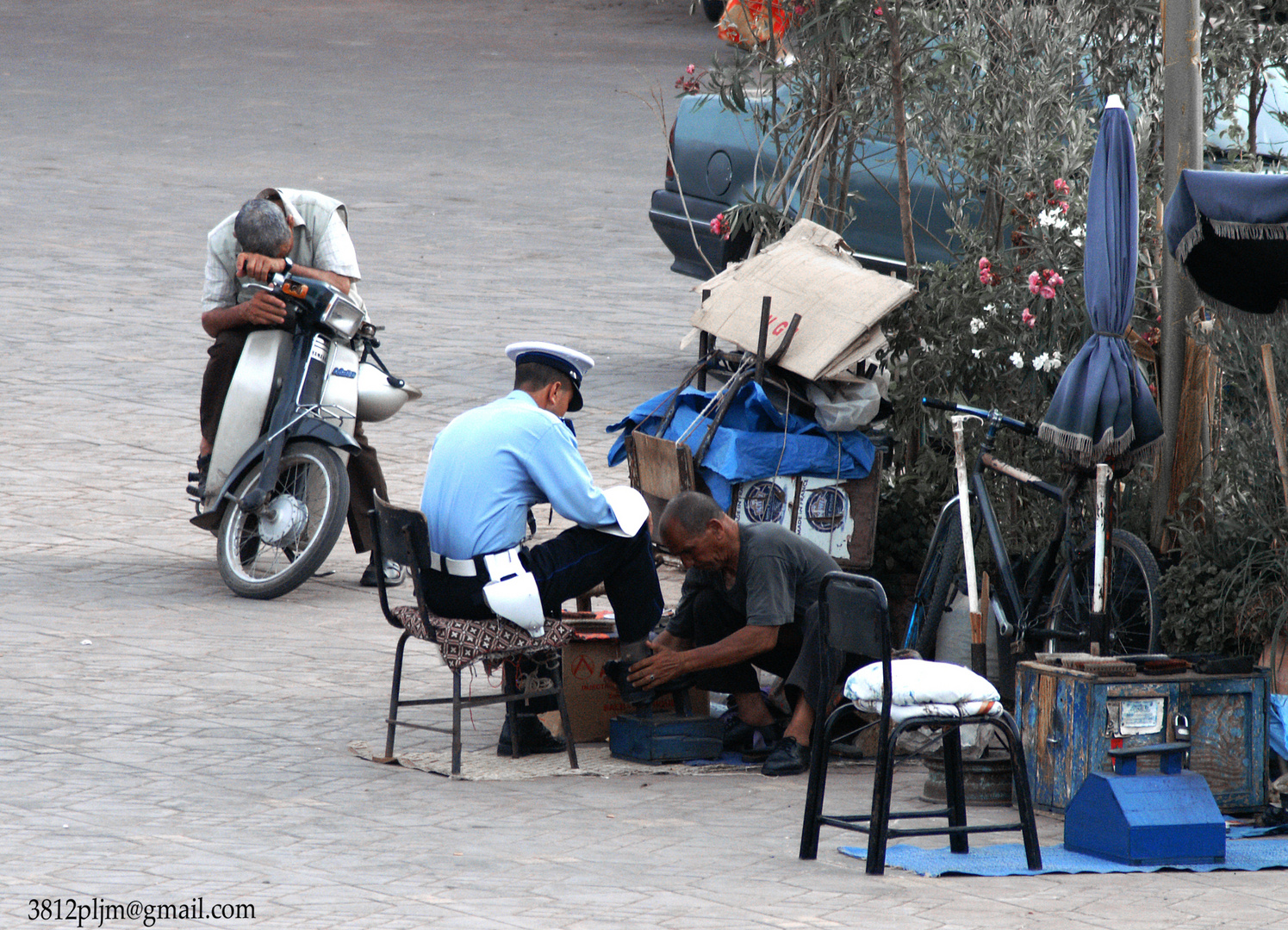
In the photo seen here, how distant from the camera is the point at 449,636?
5992 millimetres

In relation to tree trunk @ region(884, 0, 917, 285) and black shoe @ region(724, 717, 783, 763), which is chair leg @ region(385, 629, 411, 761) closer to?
black shoe @ region(724, 717, 783, 763)

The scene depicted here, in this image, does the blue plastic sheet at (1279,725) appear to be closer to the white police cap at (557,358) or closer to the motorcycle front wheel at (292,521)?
the white police cap at (557,358)

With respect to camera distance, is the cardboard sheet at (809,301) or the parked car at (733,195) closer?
the cardboard sheet at (809,301)

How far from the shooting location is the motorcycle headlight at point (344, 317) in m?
8.22

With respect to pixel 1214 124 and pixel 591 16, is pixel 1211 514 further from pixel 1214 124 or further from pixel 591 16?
pixel 591 16

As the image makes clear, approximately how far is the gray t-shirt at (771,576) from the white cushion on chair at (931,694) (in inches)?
39.0

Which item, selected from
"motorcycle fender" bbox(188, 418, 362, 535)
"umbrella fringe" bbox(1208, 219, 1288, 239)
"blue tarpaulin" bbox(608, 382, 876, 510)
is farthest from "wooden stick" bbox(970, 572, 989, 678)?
"motorcycle fender" bbox(188, 418, 362, 535)

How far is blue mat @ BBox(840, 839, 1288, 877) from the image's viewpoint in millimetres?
5066

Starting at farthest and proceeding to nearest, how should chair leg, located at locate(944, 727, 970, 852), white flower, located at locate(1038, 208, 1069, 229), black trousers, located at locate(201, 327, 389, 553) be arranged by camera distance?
1. black trousers, located at locate(201, 327, 389, 553)
2. white flower, located at locate(1038, 208, 1069, 229)
3. chair leg, located at locate(944, 727, 970, 852)

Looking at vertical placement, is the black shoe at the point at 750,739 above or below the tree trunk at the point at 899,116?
below

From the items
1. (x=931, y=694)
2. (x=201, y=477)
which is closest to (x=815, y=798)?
(x=931, y=694)

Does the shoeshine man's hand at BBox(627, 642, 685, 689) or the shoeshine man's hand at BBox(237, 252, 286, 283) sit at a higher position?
the shoeshine man's hand at BBox(237, 252, 286, 283)

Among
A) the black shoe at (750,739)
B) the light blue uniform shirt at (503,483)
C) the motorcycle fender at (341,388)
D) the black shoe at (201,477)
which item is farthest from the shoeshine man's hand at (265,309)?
the black shoe at (750,739)

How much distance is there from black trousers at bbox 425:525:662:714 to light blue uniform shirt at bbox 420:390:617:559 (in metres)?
0.09
